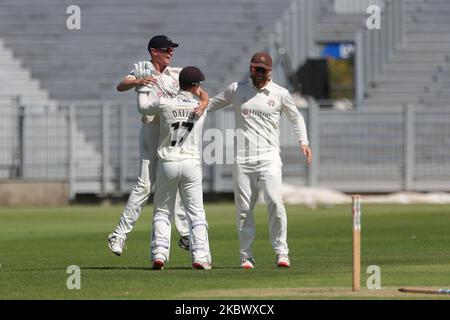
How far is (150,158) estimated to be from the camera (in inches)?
619

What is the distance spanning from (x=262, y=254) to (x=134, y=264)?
94.6 inches

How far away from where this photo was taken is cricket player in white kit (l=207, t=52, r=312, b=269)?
15367 millimetres

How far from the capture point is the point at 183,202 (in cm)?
1524

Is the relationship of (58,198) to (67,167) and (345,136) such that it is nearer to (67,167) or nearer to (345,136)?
(67,167)

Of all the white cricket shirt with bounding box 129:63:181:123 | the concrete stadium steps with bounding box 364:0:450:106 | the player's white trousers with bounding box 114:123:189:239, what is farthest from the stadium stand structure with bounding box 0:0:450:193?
the white cricket shirt with bounding box 129:63:181:123

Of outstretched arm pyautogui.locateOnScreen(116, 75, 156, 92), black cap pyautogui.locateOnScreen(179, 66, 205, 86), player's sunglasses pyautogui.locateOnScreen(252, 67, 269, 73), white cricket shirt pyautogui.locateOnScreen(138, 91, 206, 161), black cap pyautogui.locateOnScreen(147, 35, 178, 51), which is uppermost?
black cap pyautogui.locateOnScreen(147, 35, 178, 51)

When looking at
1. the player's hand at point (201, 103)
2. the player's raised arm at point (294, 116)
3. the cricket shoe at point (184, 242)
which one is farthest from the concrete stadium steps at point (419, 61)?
the player's hand at point (201, 103)

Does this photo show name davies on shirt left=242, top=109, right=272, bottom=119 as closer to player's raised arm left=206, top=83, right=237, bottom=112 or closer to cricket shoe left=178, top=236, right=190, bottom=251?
player's raised arm left=206, top=83, right=237, bottom=112

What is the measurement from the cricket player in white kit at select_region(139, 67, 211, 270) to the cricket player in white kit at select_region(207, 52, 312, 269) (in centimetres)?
50

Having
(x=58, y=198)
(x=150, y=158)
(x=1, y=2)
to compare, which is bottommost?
(x=58, y=198)

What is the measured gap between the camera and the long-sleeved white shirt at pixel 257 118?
15.4 m

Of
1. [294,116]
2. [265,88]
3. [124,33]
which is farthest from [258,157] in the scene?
[124,33]

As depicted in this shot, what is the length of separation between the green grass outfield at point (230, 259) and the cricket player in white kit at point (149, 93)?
0.57m
